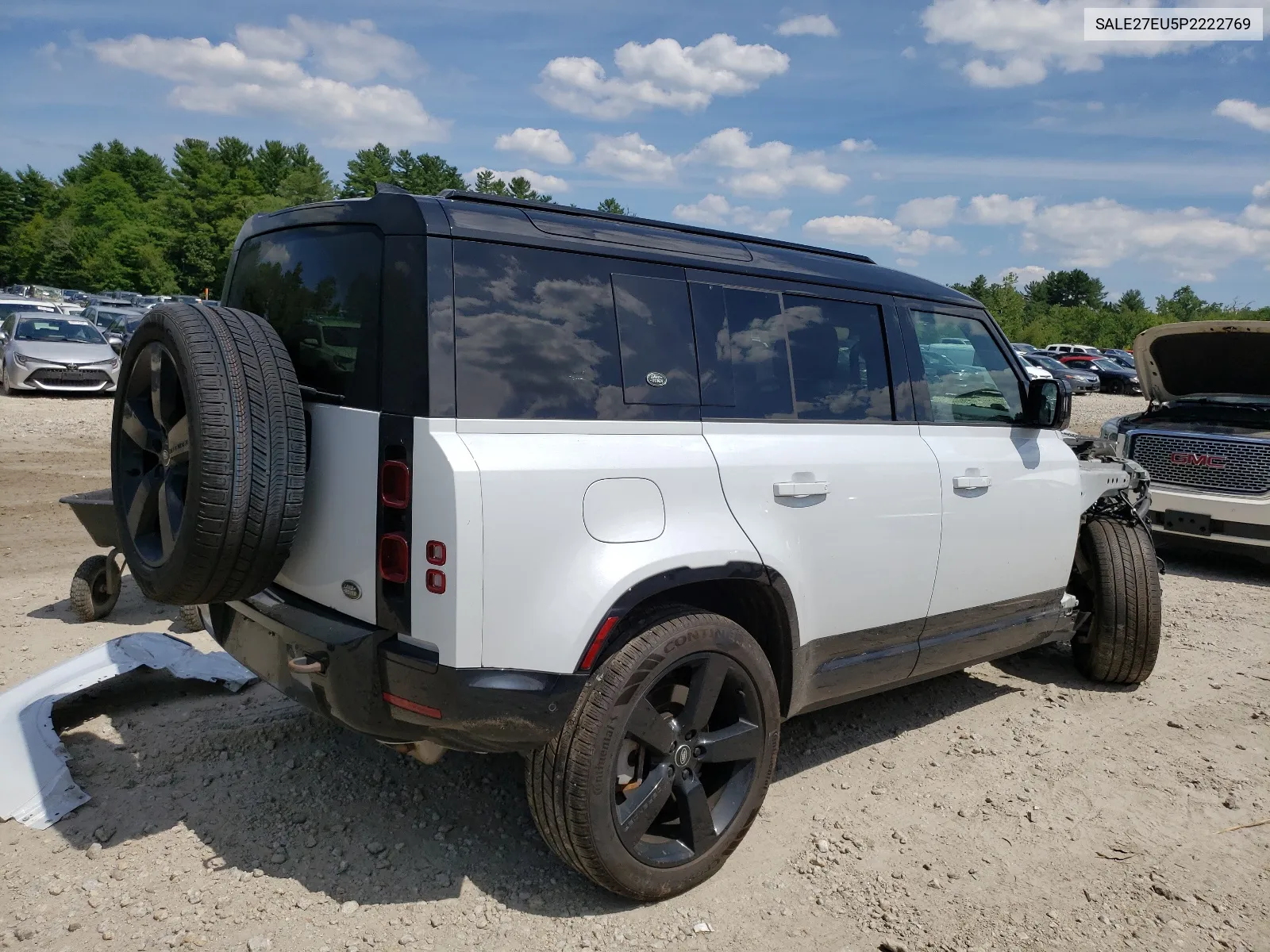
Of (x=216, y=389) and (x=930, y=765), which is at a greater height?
(x=216, y=389)

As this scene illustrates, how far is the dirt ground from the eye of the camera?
9.53 feet

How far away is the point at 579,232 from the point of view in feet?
9.73

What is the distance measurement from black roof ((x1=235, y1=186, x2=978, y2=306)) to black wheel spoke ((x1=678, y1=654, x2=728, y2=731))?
53.2 inches

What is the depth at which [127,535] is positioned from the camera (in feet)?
10.3

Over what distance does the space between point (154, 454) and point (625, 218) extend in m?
1.79

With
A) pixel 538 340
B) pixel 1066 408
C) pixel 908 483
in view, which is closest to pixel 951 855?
pixel 908 483

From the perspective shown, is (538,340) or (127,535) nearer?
(538,340)

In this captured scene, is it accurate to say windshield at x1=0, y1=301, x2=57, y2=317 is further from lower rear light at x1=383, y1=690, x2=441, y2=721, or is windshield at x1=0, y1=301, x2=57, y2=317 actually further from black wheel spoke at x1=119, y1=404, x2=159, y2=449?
lower rear light at x1=383, y1=690, x2=441, y2=721

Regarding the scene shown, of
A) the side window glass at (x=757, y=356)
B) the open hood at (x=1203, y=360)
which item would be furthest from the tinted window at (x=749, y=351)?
the open hood at (x=1203, y=360)

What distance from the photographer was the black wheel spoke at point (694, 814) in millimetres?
3049

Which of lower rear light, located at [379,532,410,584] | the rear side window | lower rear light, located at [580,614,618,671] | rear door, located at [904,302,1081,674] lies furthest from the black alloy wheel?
rear door, located at [904,302,1081,674]

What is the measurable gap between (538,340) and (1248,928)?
3.00m

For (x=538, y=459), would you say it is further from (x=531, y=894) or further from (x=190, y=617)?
(x=190, y=617)

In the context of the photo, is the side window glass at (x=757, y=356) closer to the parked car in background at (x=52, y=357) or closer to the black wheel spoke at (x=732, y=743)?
the black wheel spoke at (x=732, y=743)
